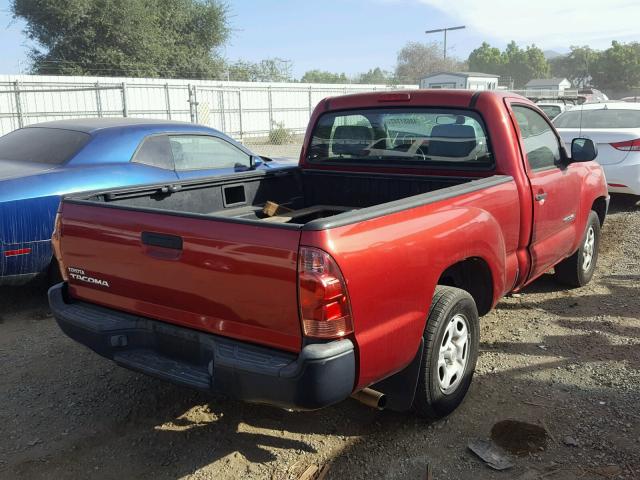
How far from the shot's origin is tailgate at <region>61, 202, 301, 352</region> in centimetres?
236

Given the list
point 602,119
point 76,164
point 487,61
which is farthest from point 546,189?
point 487,61

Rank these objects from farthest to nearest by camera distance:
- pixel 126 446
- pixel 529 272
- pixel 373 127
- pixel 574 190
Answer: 1. pixel 574 190
2. pixel 373 127
3. pixel 529 272
4. pixel 126 446

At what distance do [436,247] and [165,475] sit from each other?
1.76 m

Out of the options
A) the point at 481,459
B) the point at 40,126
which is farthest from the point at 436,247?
the point at 40,126

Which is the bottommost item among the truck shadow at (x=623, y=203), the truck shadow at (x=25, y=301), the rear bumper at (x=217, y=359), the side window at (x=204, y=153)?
the truck shadow at (x=25, y=301)

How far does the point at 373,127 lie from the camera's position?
4.40m

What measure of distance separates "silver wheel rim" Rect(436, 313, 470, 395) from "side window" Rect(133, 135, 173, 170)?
3.63 metres

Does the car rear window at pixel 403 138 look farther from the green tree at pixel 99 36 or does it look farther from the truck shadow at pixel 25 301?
the green tree at pixel 99 36

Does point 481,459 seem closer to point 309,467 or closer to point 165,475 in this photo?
point 309,467

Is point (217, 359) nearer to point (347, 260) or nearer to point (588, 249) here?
point (347, 260)

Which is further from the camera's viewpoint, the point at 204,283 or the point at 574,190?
the point at 574,190

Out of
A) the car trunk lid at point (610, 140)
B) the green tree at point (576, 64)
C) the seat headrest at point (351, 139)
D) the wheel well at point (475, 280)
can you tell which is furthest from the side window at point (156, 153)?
the green tree at point (576, 64)

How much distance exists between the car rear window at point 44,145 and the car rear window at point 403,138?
2264 mm

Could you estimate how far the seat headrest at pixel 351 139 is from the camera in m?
4.44
